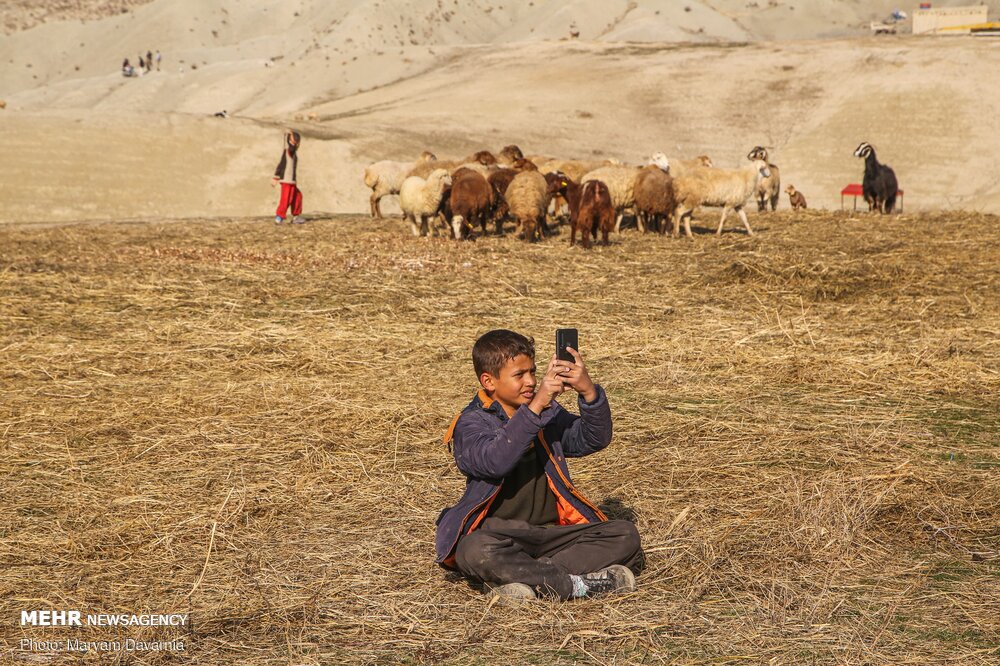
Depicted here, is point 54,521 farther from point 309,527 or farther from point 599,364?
point 599,364

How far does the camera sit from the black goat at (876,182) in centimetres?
2225

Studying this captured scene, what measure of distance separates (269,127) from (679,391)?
26201 millimetres

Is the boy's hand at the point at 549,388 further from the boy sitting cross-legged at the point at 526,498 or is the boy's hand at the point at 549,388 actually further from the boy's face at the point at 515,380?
the boy's face at the point at 515,380

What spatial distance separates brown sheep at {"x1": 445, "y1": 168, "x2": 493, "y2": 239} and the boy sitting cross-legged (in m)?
12.4

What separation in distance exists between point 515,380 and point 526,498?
21.9 inches

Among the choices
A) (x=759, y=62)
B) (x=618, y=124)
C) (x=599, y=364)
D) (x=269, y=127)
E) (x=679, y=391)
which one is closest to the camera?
(x=679, y=391)

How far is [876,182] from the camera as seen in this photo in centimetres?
2228

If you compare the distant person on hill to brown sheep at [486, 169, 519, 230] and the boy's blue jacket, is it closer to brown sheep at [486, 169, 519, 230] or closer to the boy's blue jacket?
brown sheep at [486, 169, 519, 230]

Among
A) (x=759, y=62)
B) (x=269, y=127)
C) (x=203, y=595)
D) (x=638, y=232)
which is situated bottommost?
(x=203, y=595)

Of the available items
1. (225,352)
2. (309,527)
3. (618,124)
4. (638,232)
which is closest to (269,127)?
(618,124)

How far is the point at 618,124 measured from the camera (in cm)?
3891

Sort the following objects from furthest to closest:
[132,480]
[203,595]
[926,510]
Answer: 1. [132,480]
2. [926,510]
3. [203,595]

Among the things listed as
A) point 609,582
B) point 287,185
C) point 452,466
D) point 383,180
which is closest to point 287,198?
point 287,185
